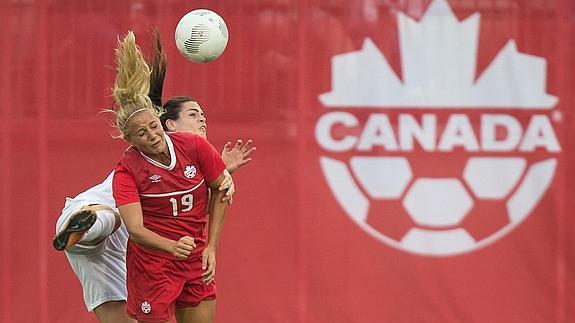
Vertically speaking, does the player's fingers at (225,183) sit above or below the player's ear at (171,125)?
below

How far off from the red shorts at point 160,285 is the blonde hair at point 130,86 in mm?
559

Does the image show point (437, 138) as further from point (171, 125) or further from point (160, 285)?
point (160, 285)

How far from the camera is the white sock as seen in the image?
4.79m

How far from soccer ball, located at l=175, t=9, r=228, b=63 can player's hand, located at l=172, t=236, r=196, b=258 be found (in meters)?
1.00

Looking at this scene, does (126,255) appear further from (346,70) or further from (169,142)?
(346,70)

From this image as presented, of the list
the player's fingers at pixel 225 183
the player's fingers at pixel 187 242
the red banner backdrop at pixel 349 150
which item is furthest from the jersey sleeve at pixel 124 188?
the red banner backdrop at pixel 349 150

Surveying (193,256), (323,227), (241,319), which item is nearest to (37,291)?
(241,319)

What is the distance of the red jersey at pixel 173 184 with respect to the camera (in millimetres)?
4711

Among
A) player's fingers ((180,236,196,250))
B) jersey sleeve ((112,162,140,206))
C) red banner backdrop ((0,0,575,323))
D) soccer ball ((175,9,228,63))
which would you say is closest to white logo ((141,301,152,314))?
player's fingers ((180,236,196,250))

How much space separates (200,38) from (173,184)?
84 centimetres

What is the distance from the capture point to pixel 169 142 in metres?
4.77

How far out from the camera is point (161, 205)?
4746mm

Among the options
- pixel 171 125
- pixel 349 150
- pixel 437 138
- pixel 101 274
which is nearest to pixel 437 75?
pixel 437 138

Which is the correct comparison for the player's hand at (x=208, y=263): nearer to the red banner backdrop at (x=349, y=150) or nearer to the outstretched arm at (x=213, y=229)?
the outstretched arm at (x=213, y=229)
